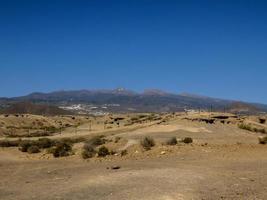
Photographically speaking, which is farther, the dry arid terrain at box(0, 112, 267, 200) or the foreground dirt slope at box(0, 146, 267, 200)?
the dry arid terrain at box(0, 112, 267, 200)

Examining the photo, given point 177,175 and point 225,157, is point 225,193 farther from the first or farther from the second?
point 225,157

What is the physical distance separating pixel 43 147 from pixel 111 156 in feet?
53.6

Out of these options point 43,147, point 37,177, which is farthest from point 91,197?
point 43,147

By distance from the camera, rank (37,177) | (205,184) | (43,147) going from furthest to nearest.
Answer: (43,147), (37,177), (205,184)

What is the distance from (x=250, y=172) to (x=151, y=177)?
18.2 ft

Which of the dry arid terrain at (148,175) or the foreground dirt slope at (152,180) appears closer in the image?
the foreground dirt slope at (152,180)

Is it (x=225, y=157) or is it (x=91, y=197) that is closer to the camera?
(x=91, y=197)

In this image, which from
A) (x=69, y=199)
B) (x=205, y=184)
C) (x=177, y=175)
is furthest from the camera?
(x=177, y=175)

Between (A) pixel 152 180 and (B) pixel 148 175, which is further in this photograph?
(B) pixel 148 175

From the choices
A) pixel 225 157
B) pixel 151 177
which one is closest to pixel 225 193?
pixel 151 177

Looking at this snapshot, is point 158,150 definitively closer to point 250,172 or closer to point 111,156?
point 111,156

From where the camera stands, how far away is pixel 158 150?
34844 millimetres

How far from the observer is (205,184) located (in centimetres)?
2125

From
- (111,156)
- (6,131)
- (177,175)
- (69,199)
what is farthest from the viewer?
(6,131)
